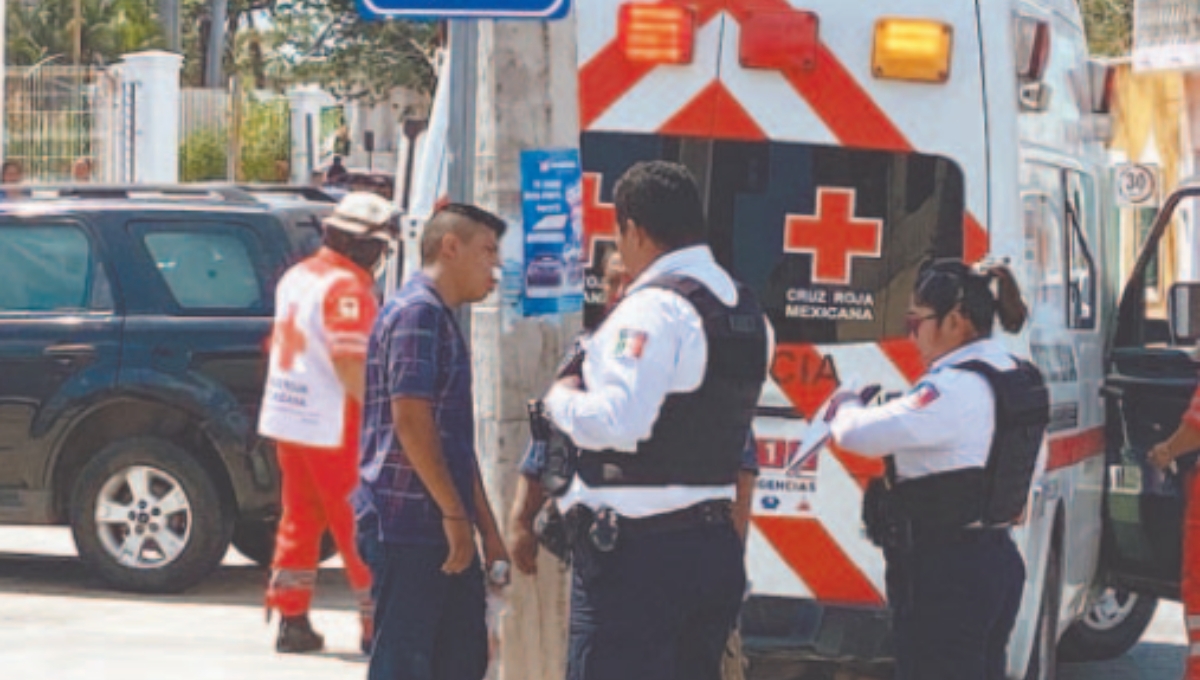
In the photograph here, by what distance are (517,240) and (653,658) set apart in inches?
50.3

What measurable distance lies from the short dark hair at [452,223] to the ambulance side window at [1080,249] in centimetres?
329

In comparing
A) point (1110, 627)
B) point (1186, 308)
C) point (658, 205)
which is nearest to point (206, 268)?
point (1110, 627)

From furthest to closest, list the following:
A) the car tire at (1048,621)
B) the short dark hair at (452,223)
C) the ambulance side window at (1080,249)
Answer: the ambulance side window at (1080,249) < the car tire at (1048,621) < the short dark hair at (452,223)

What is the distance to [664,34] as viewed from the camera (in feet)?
28.8

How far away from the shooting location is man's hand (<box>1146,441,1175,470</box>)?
966cm

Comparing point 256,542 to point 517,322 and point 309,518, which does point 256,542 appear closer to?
point 309,518

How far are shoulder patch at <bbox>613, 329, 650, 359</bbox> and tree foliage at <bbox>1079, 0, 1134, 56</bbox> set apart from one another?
127 ft

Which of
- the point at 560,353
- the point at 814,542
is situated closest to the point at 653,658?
the point at 560,353

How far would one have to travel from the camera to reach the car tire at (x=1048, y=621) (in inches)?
372

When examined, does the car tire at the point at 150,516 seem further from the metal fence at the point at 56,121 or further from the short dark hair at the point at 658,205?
the metal fence at the point at 56,121

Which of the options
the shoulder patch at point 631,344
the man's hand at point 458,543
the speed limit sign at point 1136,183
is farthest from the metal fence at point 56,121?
the shoulder patch at point 631,344

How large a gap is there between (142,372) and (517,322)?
219 inches

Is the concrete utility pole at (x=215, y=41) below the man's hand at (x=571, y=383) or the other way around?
the other way around

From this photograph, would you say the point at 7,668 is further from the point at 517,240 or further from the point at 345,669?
the point at 517,240
